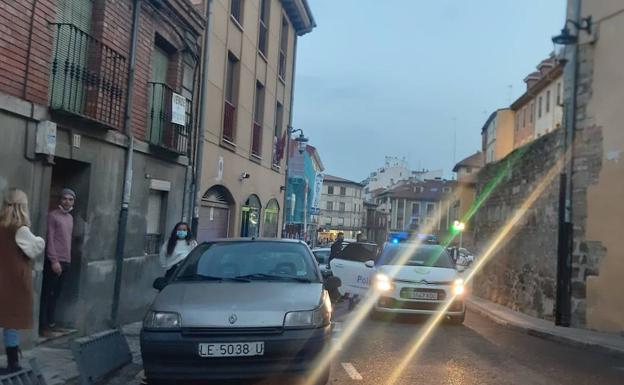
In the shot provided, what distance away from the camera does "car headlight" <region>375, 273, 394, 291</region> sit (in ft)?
38.9

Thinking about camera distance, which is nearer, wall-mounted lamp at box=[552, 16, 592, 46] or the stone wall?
wall-mounted lamp at box=[552, 16, 592, 46]

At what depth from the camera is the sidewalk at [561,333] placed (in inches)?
387

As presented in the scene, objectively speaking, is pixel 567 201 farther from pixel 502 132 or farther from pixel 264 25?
pixel 502 132

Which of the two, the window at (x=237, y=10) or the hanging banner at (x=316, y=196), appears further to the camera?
the hanging banner at (x=316, y=196)

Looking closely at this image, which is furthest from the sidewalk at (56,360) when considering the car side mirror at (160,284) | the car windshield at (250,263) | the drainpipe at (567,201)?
the drainpipe at (567,201)

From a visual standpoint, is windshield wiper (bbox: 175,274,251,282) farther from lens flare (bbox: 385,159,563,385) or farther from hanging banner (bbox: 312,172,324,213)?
hanging banner (bbox: 312,172,324,213)

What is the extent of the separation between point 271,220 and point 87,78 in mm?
13230

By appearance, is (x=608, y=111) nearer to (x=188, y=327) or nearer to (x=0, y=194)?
(x=188, y=327)

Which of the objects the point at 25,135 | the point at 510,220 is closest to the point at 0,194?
the point at 25,135

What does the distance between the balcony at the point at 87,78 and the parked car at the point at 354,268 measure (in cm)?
581

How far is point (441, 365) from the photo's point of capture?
7707mm

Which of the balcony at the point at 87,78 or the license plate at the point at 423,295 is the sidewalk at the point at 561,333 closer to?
the license plate at the point at 423,295

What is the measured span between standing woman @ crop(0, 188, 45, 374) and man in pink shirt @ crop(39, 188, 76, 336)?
197 centimetres

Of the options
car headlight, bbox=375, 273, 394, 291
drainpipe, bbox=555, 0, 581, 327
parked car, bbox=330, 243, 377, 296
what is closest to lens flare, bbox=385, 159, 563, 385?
drainpipe, bbox=555, 0, 581, 327
